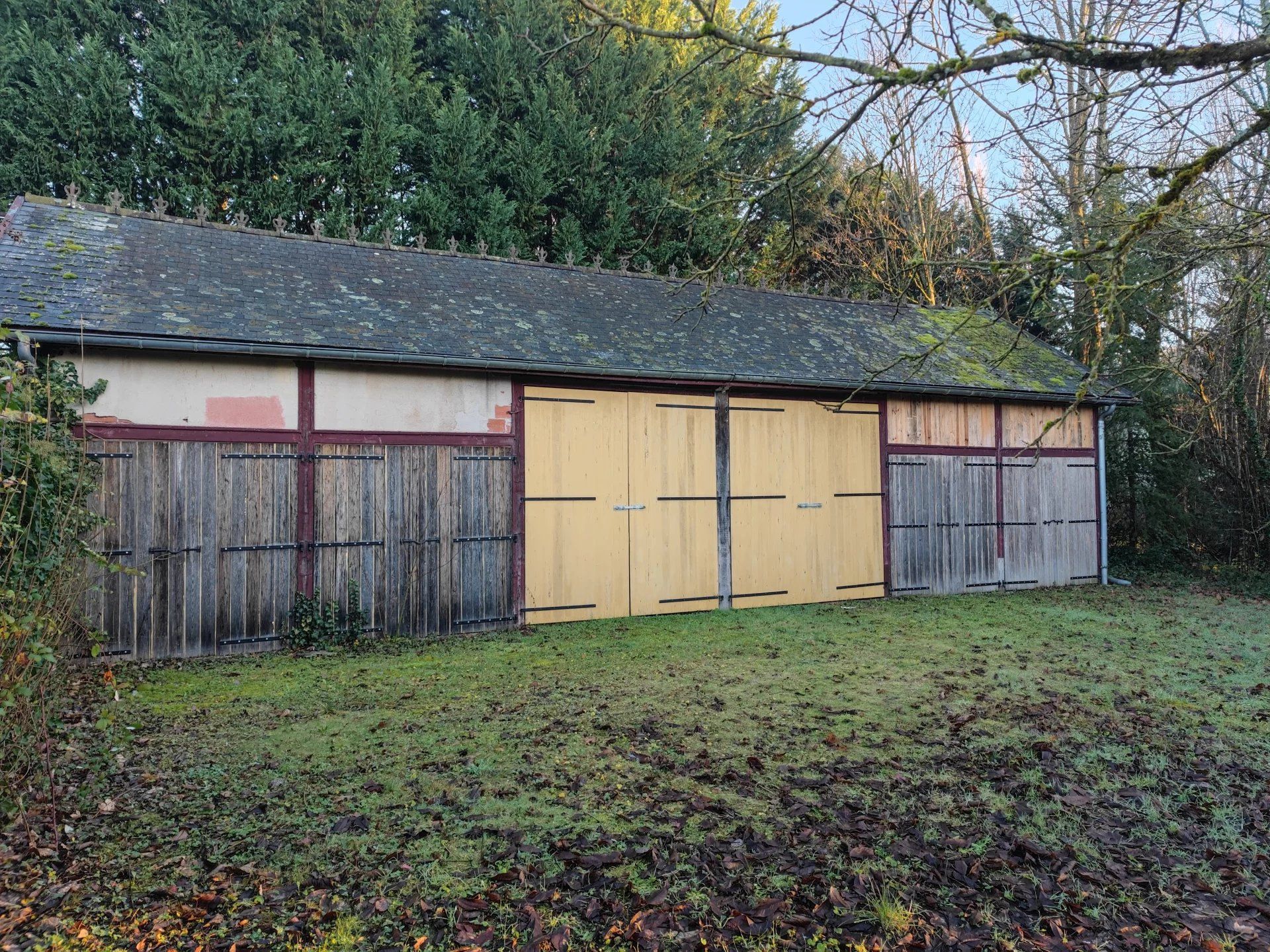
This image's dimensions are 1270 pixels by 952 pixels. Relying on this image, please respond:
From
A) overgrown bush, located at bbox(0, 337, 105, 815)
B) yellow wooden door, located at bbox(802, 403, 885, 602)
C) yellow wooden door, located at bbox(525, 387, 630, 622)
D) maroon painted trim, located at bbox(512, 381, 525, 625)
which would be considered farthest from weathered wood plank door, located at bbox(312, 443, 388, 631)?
yellow wooden door, located at bbox(802, 403, 885, 602)

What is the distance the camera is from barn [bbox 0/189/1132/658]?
742 cm

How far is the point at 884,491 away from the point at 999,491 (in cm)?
209

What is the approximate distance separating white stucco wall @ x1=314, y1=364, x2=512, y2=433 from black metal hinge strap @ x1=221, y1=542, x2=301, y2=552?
Answer: 3.73 feet

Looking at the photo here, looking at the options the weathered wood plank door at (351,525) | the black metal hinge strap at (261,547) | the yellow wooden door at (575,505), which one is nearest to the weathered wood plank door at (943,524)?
the yellow wooden door at (575,505)

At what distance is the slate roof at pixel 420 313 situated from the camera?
24.6 feet

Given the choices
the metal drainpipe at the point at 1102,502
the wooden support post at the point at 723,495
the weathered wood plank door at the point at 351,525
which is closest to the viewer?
the weathered wood plank door at the point at 351,525

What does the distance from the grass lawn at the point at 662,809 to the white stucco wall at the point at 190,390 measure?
219 cm

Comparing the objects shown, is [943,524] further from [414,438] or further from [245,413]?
[245,413]

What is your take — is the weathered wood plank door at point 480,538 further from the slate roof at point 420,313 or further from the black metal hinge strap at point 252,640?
the black metal hinge strap at point 252,640

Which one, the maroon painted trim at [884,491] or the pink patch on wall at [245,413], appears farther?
the maroon painted trim at [884,491]

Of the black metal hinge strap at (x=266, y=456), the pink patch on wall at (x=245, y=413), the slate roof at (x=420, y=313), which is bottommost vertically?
the black metal hinge strap at (x=266, y=456)

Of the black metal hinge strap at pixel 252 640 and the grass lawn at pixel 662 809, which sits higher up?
the black metal hinge strap at pixel 252 640

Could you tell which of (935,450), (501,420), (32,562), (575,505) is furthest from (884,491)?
(32,562)

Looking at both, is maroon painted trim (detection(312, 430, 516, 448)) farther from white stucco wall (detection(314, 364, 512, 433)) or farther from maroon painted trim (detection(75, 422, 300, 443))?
maroon painted trim (detection(75, 422, 300, 443))
